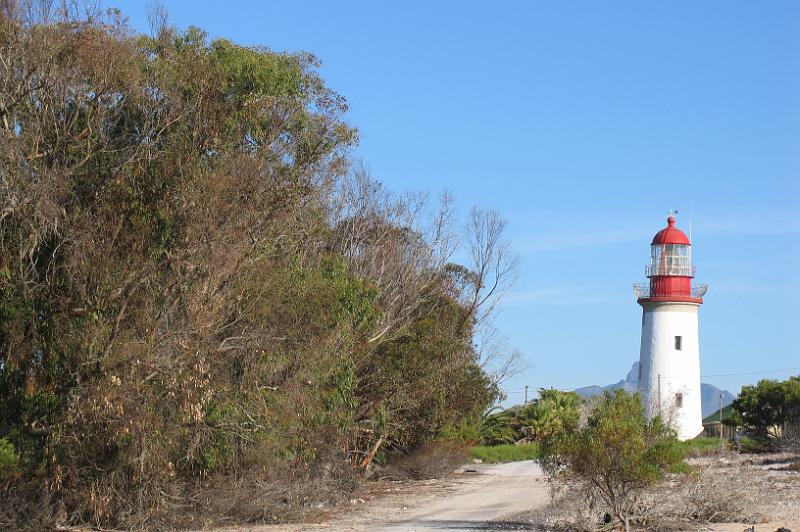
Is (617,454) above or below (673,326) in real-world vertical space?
below

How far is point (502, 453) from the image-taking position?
41000 millimetres

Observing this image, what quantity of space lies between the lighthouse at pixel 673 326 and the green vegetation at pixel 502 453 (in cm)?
565

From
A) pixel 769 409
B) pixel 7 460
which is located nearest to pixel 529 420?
pixel 769 409

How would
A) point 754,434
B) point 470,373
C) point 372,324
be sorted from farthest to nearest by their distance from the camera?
point 754,434 → point 470,373 → point 372,324

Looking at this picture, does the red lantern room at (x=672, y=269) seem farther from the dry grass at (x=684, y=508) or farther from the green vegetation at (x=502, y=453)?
the dry grass at (x=684, y=508)

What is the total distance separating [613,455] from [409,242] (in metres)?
13.7

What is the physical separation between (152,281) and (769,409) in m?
29.7

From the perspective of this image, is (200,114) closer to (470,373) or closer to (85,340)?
(85,340)

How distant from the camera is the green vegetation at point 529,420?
145 feet

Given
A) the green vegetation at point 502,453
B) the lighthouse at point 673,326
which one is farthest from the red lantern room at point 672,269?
the green vegetation at point 502,453

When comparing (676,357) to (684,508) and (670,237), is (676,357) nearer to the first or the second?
(670,237)

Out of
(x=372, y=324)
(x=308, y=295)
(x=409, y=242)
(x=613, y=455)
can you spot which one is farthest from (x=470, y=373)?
(x=613, y=455)

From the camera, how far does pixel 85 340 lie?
670 inches

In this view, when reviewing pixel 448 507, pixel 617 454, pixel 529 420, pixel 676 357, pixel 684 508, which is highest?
pixel 676 357
